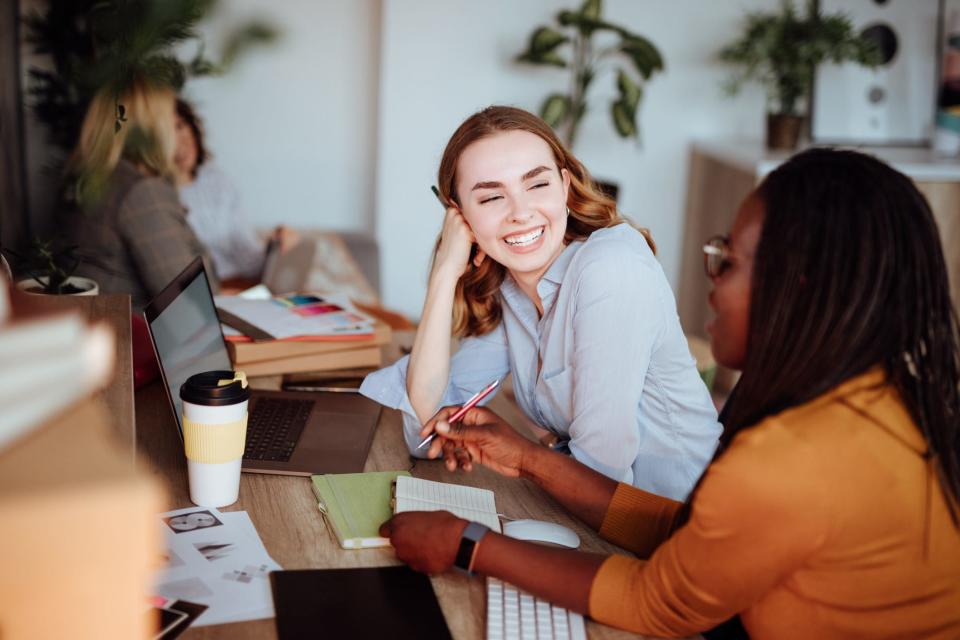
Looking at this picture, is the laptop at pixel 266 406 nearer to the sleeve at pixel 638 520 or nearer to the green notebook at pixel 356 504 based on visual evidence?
the green notebook at pixel 356 504

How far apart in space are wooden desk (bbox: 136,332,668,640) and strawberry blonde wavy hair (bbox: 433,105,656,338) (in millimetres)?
218

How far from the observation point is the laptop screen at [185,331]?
4.67 feet

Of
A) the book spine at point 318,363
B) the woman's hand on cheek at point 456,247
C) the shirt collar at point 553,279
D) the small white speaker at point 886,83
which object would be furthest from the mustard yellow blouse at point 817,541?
the small white speaker at point 886,83

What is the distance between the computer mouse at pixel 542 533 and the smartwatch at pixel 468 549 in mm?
101

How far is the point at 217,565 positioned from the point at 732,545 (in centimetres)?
60

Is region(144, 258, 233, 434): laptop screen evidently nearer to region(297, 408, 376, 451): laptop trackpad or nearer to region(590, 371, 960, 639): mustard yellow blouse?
region(297, 408, 376, 451): laptop trackpad

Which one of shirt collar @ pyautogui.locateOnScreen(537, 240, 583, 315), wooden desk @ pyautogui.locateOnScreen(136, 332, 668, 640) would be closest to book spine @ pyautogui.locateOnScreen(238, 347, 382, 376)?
wooden desk @ pyautogui.locateOnScreen(136, 332, 668, 640)

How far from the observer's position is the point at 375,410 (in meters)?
1.82

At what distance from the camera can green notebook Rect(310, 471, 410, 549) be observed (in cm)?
128

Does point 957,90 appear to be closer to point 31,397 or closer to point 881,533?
point 881,533

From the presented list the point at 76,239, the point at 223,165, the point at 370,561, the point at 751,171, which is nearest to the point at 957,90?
the point at 751,171

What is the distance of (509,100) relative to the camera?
4133mm

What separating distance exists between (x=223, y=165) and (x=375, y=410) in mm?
2656

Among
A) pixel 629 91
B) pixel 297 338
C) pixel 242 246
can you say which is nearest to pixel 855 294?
pixel 297 338
